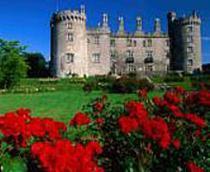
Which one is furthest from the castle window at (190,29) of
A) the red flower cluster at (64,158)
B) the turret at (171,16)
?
the red flower cluster at (64,158)

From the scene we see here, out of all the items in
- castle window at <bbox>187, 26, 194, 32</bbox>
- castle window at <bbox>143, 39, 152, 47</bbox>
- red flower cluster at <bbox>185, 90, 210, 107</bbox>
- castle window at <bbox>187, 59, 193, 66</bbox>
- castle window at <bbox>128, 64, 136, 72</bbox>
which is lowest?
red flower cluster at <bbox>185, 90, 210, 107</bbox>

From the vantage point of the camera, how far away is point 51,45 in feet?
234

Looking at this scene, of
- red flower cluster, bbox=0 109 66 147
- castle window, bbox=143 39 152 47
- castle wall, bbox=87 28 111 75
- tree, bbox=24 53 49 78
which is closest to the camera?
red flower cluster, bbox=0 109 66 147

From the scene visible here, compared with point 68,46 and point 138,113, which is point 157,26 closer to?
point 68,46

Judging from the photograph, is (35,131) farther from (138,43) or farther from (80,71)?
(138,43)

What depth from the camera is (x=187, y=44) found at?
75125mm

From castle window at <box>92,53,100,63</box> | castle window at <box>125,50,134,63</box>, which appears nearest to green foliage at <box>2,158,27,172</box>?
castle window at <box>92,53,100,63</box>

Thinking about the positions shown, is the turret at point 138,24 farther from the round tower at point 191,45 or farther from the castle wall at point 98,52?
the round tower at point 191,45

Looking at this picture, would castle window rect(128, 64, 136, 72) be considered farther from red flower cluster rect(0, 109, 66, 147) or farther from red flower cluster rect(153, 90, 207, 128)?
red flower cluster rect(0, 109, 66, 147)

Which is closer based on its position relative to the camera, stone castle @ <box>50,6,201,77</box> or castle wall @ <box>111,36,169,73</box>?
stone castle @ <box>50,6,201,77</box>

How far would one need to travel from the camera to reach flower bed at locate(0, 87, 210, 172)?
432 centimetres

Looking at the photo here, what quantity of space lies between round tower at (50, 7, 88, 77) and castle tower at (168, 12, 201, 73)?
14.7 metres

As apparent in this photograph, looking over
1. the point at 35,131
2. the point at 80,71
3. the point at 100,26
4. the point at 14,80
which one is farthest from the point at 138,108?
the point at 100,26

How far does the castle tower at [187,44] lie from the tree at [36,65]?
20.1 meters
